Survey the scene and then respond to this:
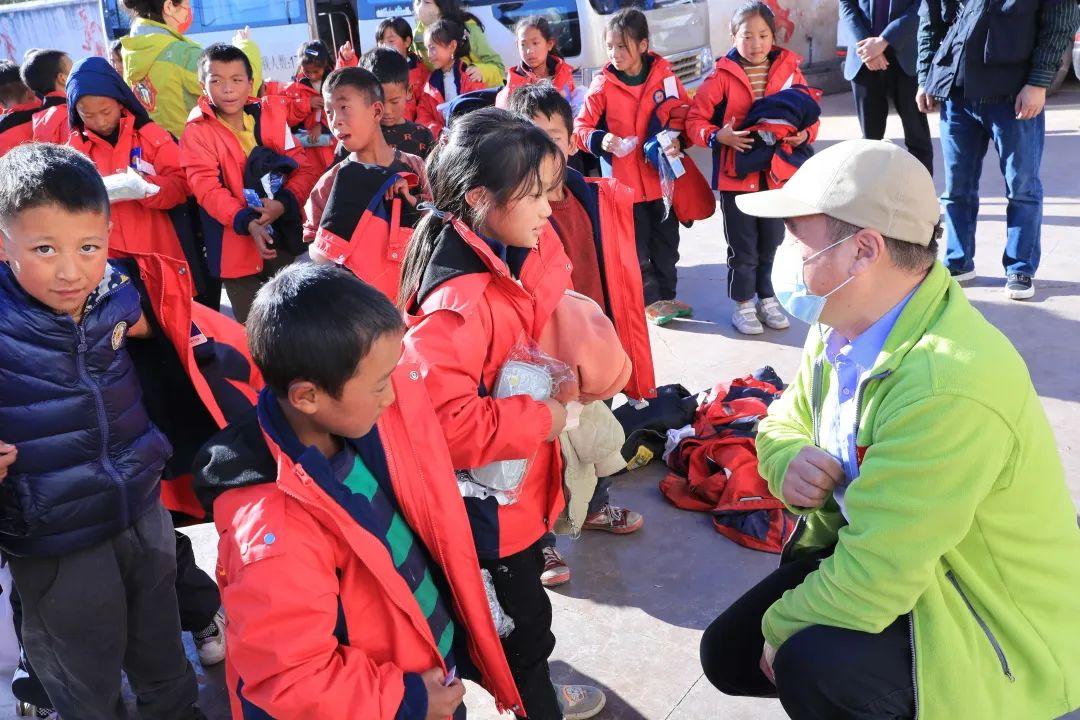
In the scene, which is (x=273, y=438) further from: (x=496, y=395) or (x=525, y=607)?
(x=525, y=607)

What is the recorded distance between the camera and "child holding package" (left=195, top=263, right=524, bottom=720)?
1544 millimetres

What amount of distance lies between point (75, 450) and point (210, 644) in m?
→ 1.10

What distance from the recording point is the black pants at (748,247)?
516cm

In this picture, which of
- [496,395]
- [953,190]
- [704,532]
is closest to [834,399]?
[496,395]

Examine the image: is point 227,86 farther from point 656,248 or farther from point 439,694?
point 439,694

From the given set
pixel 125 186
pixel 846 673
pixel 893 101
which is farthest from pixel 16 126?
pixel 893 101

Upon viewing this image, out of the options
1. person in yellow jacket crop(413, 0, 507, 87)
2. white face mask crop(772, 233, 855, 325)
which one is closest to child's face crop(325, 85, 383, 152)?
white face mask crop(772, 233, 855, 325)

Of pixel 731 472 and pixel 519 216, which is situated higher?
pixel 519 216

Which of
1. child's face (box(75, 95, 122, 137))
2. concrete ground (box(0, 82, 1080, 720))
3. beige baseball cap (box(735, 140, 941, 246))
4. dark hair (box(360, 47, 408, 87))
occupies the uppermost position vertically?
dark hair (box(360, 47, 408, 87))

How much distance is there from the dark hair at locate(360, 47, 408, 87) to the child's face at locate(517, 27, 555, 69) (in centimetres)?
141

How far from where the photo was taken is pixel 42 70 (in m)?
5.09

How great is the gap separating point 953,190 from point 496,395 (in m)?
4.17

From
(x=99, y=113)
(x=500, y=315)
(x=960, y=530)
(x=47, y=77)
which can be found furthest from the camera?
(x=47, y=77)

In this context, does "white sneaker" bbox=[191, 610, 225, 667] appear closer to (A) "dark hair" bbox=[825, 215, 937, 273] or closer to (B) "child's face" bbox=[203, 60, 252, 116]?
(A) "dark hair" bbox=[825, 215, 937, 273]
